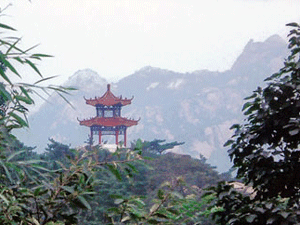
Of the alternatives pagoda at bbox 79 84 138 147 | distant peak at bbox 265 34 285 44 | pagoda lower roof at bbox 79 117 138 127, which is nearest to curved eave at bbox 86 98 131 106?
pagoda at bbox 79 84 138 147

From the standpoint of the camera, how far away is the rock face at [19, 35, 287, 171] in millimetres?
70625

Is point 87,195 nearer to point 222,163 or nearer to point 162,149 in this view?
point 162,149

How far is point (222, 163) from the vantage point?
70.6 metres

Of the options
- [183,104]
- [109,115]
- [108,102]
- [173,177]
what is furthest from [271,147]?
[183,104]

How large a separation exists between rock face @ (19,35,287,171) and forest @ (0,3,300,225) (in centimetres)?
6294

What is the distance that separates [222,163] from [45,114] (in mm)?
26447

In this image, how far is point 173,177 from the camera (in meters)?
2.55

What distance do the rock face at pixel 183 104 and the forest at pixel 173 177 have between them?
6294 cm

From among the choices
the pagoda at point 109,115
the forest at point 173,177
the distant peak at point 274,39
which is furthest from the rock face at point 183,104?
the forest at point 173,177

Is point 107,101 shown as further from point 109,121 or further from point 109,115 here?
point 109,121

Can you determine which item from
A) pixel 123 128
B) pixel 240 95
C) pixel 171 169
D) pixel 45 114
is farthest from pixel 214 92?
pixel 171 169

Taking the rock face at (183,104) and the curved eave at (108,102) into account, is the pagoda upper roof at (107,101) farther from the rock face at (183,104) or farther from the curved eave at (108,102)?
the rock face at (183,104)

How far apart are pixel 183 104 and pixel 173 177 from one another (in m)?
73.9

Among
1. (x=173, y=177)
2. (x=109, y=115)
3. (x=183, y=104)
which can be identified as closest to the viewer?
(x=173, y=177)
